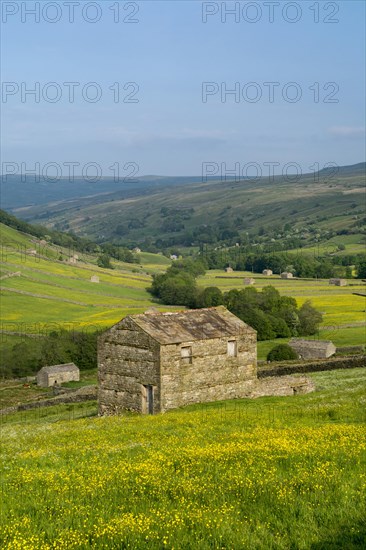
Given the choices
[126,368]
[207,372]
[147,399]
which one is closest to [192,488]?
[147,399]

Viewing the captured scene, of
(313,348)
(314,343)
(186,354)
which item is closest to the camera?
(186,354)

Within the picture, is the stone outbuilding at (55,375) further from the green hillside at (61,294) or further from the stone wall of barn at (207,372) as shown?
the stone wall of barn at (207,372)

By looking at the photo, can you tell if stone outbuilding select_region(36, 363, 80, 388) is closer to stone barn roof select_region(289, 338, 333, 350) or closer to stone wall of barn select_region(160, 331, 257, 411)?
stone barn roof select_region(289, 338, 333, 350)

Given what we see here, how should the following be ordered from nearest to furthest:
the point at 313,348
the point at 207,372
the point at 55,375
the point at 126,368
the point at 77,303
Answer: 1. the point at 126,368
2. the point at 207,372
3. the point at 313,348
4. the point at 55,375
5. the point at 77,303

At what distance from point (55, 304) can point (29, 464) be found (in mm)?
129261

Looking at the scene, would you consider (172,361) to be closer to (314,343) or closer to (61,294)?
(314,343)

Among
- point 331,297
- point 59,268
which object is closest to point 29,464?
point 331,297

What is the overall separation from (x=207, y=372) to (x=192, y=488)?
26.5 m

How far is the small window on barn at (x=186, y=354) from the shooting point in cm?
4322

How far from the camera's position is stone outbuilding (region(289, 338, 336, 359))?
278 feet

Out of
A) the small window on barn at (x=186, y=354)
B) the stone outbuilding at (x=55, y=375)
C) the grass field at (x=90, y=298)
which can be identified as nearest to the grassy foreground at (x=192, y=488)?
the small window on barn at (x=186, y=354)

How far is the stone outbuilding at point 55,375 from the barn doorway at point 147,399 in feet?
160

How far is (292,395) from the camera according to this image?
45281mm

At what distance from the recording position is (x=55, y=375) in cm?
9006
